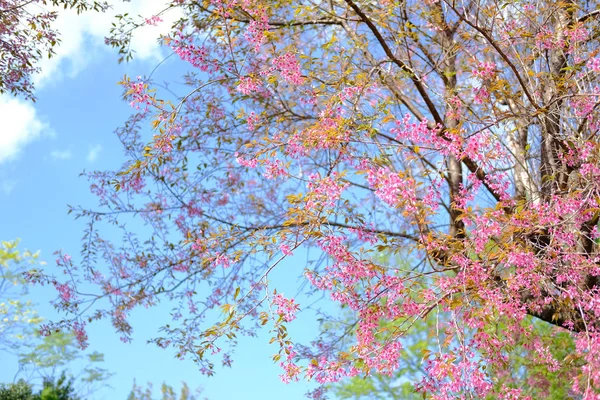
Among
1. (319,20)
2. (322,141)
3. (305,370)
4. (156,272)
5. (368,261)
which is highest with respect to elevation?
(319,20)

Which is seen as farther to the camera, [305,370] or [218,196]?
[218,196]

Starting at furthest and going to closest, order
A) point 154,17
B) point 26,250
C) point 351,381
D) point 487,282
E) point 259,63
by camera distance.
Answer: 1. point 26,250
2. point 351,381
3. point 259,63
4. point 154,17
5. point 487,282

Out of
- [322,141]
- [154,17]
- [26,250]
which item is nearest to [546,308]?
[322,141]

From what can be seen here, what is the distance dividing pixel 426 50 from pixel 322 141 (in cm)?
267

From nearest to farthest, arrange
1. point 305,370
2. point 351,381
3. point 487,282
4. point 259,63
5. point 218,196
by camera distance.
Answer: point 305,370 < point 487,282 < point 259,63 < point 218,196 < point 351,381

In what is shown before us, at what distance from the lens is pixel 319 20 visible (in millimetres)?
5691

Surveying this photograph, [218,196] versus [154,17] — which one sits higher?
[154,17]

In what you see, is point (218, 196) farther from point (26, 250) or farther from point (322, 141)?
point (26, 250)

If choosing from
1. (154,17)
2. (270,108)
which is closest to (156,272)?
(270,108)

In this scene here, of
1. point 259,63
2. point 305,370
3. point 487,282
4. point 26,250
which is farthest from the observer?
point 26,250

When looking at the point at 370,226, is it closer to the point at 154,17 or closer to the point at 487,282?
the point at 487,282

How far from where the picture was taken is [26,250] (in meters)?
14.5

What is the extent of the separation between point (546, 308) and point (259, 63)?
335 cm

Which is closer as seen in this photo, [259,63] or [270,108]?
[259,63]
